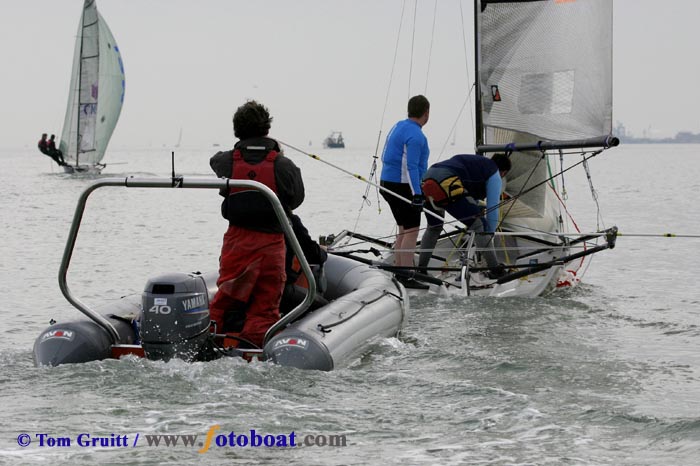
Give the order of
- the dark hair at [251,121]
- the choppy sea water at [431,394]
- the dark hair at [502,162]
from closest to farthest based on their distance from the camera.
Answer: the choppy sea water at [431,394] → the dark hair at [251,121] → the dark hair at [502,162]

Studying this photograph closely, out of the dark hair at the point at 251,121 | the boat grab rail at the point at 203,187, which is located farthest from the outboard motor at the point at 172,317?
the dark hair at the point at 251,121

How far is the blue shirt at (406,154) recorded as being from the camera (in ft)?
31.4

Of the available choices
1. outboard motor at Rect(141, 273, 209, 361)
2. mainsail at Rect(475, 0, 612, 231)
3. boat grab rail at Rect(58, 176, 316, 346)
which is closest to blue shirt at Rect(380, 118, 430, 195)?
mainsail at Rect(475, 0, 612, 231)

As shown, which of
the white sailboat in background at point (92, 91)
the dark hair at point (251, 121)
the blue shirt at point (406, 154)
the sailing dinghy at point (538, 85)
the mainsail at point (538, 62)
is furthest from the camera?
the white sailboat in background at point (92, 91)

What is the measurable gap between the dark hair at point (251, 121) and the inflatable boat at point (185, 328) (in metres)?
0.60

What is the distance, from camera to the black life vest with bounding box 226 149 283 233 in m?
5.70

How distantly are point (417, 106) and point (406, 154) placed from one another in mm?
462

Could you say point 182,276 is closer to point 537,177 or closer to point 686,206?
point 537,177

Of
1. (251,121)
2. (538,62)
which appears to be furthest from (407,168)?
(251,121)

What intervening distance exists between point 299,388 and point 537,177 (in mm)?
6124

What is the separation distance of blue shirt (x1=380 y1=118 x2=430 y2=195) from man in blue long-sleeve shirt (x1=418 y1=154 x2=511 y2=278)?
40cm

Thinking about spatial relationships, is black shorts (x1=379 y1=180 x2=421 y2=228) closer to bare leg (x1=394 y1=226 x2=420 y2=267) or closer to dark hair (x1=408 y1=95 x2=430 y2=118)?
bare leg (x1=394 y1=226 x2=420 y2=267)

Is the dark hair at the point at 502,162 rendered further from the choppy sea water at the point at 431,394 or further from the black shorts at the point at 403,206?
the choppy sea water at the point at 431,394

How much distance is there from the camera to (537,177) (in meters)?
10.8
